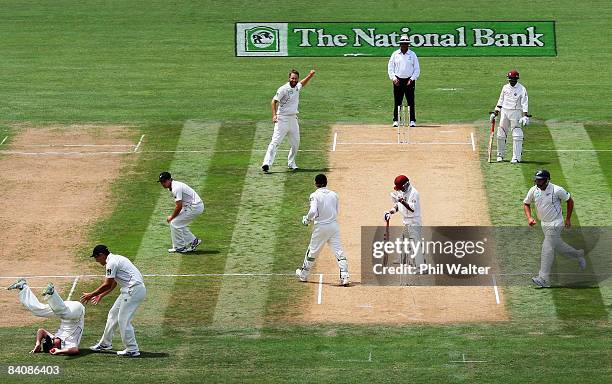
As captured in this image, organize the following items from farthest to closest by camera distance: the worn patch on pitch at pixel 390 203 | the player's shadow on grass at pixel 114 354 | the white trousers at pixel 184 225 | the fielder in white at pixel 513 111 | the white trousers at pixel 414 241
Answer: the fielder in white at pixel 513 111 < the white trousers at pixel 184 225 < the white trousers at pixel 414 241 < the worn patch on pitch at pixel 390 203 < the player's shadow on grass at pixel 114 354

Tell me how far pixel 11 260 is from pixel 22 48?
1927 cm

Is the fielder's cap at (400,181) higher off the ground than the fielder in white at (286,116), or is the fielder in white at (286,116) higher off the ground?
the fielder in white at (286,116)

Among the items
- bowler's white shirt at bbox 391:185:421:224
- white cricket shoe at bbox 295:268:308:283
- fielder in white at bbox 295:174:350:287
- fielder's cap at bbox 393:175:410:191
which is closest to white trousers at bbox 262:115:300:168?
white cricket shoe at bbox 295:268:308:283

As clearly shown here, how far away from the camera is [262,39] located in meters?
50.4

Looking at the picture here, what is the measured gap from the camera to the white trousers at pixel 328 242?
98.6 feet

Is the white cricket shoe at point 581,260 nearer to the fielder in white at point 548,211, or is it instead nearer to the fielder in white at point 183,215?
the fielder in white at point 548,211

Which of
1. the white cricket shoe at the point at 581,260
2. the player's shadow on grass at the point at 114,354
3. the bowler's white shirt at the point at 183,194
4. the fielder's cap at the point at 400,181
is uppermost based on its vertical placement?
the bowler's white shirt at the point at 183,194

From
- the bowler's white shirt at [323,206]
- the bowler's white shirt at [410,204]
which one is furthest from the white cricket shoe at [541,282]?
the bowler's white shirt at [323,206]

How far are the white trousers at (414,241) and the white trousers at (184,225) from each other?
455 centimetres

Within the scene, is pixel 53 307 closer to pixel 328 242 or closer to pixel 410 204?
pixel 328 242

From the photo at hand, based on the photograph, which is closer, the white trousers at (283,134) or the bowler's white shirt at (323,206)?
the bowler's white shirt at (323,206)

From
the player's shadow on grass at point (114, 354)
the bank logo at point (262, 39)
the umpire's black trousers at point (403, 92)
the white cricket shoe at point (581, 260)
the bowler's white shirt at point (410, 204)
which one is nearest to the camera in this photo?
the player's shadow on grass at point (114, 354)

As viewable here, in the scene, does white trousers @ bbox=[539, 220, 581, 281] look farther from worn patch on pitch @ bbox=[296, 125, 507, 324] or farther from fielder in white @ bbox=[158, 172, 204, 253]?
fielder in white @ bbox=[158, 172, 204, 253]

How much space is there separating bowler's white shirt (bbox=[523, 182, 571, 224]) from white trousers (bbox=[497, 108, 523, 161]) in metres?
8.08
